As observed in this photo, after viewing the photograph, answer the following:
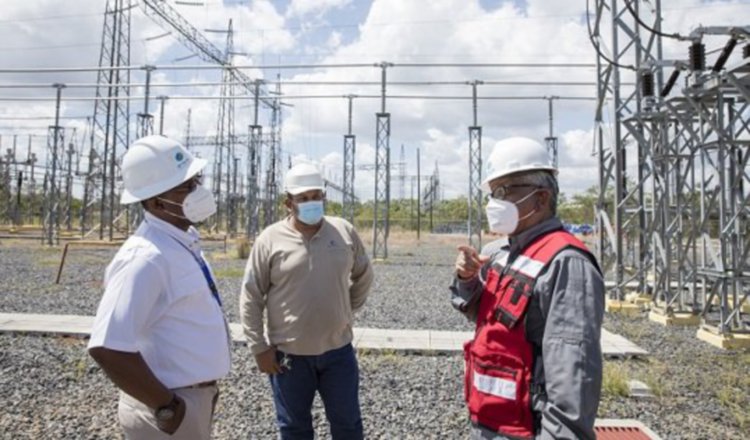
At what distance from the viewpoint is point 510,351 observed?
184 cm

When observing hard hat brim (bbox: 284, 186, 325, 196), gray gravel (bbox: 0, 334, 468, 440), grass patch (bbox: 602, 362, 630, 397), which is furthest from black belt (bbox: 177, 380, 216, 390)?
grass patch (bbox: 602, 362, 630, 397)

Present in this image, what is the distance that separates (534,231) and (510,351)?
1.41ft

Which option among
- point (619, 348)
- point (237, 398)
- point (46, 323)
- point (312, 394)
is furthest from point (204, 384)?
point (46, 323)

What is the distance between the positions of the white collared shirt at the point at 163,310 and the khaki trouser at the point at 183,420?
0.22ft

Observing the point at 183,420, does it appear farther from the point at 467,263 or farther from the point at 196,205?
the point at 467,263

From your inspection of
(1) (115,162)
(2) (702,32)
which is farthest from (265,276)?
(1) (115,162)

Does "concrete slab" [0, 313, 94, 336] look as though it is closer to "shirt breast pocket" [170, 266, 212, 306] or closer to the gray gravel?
the gray gravel

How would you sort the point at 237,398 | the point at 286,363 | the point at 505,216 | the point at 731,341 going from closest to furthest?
the point at 505,216 → the point at 286,363 → the point at 237,398 → the point at 731,341

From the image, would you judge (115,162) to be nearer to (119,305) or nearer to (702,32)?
(702,32)

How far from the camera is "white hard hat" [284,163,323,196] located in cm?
327

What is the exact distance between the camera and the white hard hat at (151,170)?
2123mm

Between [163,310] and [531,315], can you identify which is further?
[163,310]

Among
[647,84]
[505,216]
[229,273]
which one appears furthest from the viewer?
[229,273]

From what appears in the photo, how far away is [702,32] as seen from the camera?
22.1 feet
